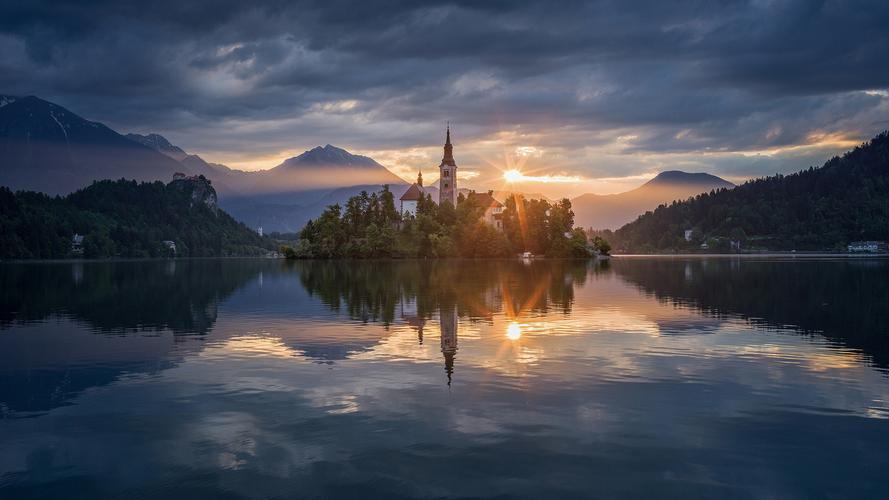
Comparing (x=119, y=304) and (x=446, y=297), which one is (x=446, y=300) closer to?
(x=446, y=297)

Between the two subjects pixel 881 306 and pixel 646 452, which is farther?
pixel 881 306

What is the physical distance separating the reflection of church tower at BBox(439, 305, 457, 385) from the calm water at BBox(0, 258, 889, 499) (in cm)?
13

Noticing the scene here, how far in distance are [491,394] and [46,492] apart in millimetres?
13427

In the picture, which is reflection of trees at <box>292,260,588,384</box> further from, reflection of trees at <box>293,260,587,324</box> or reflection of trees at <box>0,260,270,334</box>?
reflection of trees at <box>0,260,270,334</box>

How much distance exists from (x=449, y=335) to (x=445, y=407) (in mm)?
15864

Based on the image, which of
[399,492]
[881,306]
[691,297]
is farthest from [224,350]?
[881,306]

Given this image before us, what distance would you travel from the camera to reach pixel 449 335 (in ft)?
123

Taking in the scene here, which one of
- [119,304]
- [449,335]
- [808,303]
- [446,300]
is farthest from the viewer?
[446,300]

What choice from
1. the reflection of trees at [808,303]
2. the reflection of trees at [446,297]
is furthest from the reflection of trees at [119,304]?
the reflection of trees at [808,303]

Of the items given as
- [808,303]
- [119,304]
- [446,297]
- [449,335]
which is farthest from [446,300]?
[808,303]

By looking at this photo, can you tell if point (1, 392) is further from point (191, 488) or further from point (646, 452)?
point (646, 452)

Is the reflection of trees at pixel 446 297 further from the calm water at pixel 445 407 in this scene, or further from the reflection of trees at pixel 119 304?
the reflection of trees at pixel 119 304

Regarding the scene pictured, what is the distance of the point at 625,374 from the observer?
27.0 m

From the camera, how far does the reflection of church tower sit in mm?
29303
